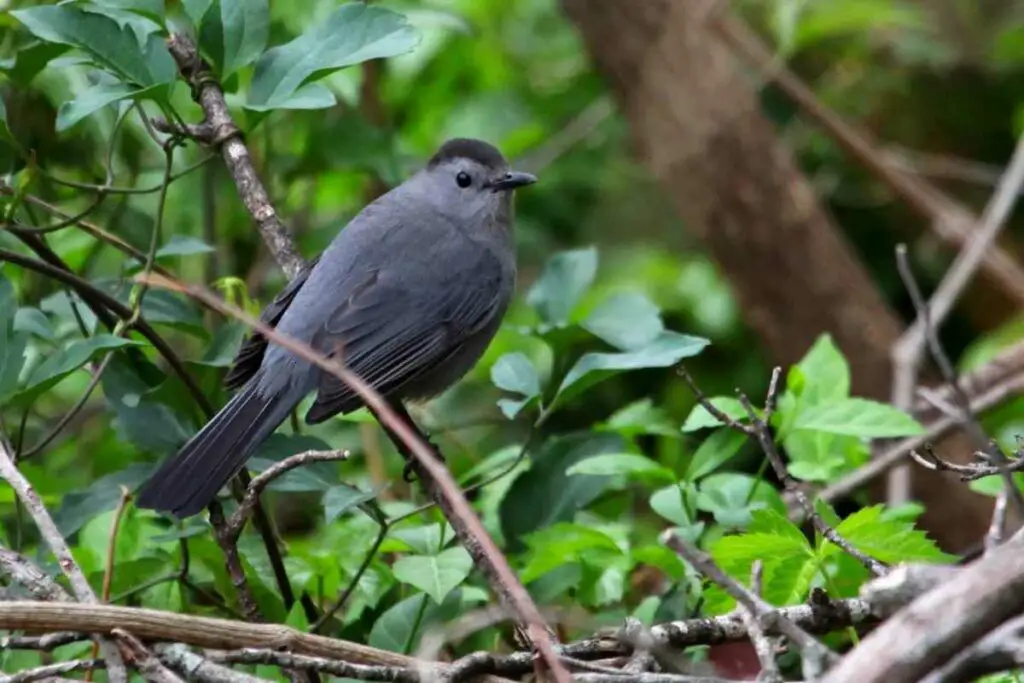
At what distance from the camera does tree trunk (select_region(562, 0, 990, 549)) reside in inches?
199

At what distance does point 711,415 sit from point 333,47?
0.93 m

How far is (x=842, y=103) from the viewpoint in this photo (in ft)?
19.9

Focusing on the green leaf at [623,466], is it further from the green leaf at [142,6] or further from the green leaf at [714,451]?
the green leaf at [142,6]

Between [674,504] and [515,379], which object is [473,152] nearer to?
[515,379]

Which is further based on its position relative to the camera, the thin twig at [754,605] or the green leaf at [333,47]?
the green leaf at [333,47]

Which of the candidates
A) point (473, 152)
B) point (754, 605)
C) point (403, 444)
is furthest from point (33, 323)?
point (473, 152)

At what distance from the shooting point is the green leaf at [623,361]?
2.40 m

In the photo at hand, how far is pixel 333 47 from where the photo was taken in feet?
7.93

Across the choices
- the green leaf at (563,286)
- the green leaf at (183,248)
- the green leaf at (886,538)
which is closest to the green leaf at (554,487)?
the green leaf at (563,286)

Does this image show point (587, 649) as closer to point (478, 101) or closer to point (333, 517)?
point (333, 517)

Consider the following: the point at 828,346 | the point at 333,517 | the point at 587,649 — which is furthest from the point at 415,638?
the point at 828,346

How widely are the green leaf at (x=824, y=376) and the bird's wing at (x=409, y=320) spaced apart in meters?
0.97

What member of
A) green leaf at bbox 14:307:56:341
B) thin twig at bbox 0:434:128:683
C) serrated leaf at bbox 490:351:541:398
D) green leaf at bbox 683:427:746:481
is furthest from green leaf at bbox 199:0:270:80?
green leaf at bbox 683:427:746:481

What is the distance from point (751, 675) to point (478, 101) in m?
3.30
